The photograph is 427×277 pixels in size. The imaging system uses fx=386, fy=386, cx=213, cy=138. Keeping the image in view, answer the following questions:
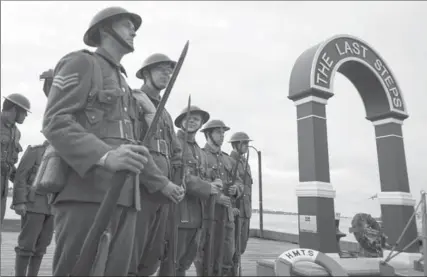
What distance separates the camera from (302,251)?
4043mm

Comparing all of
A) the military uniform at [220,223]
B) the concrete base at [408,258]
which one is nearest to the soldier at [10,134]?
the military uniform at [220,223]

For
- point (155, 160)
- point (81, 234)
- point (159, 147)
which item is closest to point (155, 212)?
point (155, 160)

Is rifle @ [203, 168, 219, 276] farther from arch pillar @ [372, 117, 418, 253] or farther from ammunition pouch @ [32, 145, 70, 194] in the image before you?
arch pillar @ [372, 117, 418, 253]

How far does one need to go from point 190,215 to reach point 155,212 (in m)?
1.60

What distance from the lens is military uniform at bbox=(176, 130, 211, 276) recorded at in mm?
4535

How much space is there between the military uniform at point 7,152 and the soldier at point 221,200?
269cm

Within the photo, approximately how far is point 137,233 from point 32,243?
236 centimetres

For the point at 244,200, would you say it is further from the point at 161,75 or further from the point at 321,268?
the point at 161,75

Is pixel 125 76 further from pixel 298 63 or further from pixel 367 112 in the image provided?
pixel 367 112

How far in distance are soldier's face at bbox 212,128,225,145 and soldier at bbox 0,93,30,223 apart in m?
2.81

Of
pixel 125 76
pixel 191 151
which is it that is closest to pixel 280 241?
pixel 191 151

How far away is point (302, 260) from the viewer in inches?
155

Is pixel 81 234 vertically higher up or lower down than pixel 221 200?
lower down

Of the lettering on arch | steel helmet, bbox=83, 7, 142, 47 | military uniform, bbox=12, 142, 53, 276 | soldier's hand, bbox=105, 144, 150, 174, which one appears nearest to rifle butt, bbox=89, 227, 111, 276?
soldier's hand, bbox=105, 144, 150, 174
